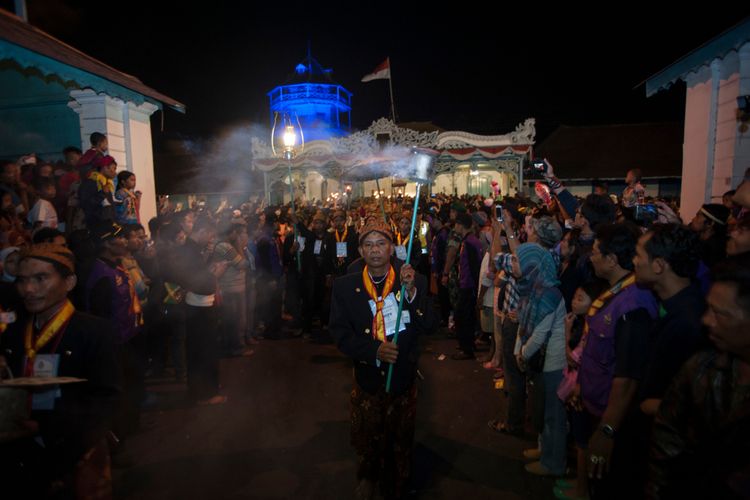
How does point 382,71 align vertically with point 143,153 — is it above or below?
above

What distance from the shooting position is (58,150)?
28.2 ft

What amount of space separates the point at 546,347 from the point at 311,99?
163ft

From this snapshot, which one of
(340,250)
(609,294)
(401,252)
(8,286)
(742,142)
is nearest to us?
(609,294)

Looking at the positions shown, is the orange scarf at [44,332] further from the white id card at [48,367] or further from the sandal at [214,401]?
the sandal at [214,401]

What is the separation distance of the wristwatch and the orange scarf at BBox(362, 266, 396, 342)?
5.24 ft

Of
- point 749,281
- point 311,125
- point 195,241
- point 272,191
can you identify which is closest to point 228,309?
point 195,241

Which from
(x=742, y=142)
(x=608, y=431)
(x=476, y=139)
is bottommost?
(x=608, y=431)

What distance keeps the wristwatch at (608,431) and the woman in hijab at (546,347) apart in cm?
117

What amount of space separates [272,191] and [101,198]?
18.4 meters

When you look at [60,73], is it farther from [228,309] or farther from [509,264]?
[509,264]

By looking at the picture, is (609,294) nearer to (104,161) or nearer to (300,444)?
(300,444)

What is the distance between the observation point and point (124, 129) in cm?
862

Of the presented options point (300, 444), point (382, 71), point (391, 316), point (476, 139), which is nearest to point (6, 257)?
point (300, 444)

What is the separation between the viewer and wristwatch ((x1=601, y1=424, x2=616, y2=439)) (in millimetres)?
2689
